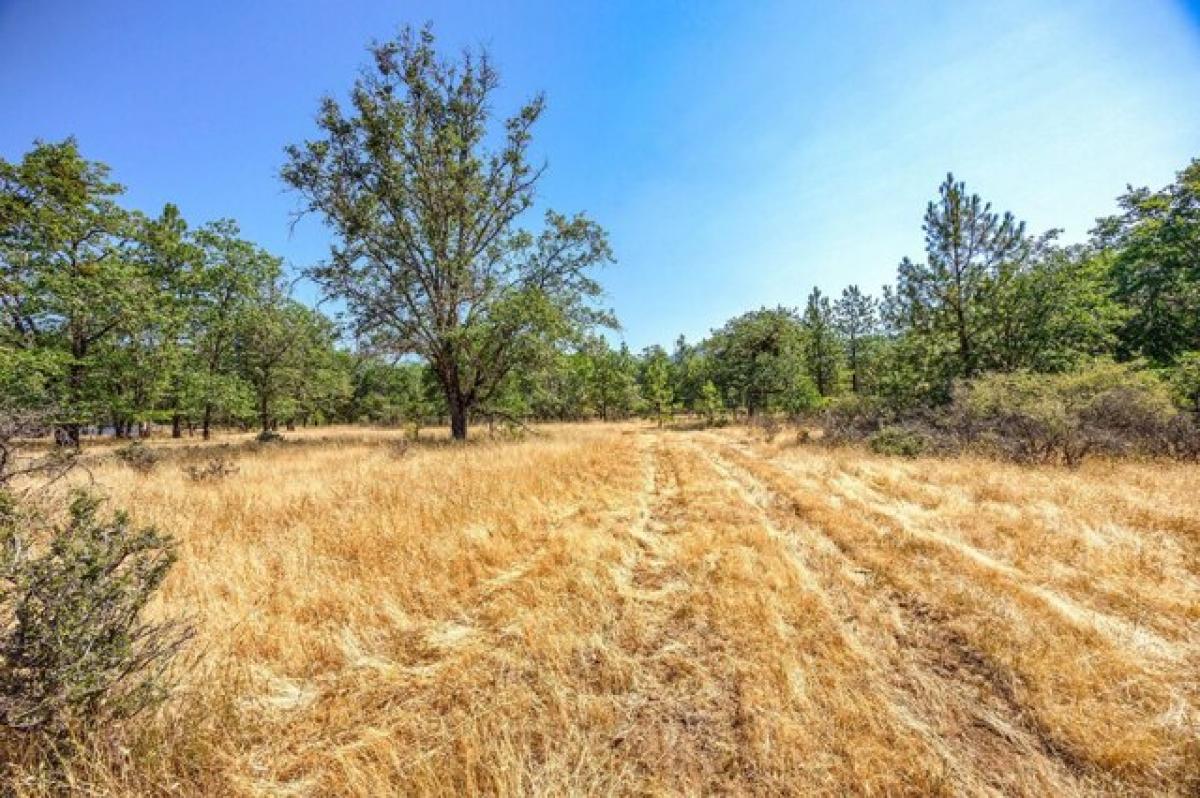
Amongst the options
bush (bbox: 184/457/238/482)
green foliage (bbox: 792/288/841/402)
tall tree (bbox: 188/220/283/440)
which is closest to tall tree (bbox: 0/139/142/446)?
tall tree (bbox: 188/220/283/440)

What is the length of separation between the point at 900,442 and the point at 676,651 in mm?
13874

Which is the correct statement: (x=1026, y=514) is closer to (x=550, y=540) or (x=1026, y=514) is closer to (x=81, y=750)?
(x=550, y=540)

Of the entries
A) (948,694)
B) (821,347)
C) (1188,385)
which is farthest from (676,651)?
(821,347)

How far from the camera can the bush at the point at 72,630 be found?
2.03 m

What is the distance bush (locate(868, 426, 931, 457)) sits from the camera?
13.0 meters

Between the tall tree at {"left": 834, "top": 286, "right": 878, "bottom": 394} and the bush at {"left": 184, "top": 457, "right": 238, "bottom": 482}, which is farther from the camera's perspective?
the tall tree at {"left": 834, "top": 286, "right": 878, "bottom": 394}

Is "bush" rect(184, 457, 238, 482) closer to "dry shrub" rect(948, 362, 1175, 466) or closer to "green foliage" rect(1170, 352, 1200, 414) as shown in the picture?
"dry shrub" rect(948, 362, 1175, 466)

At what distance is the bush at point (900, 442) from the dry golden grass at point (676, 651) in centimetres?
631

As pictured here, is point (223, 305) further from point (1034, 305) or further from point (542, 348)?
point (1034, 305)

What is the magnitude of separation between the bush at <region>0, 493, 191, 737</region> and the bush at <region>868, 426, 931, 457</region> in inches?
644

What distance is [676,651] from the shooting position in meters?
3.28

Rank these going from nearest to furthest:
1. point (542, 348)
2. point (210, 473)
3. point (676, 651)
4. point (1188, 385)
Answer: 1. point (676, 651)
2. point (210, 473)
3. point (1188, 385)
4. point (542, 348)

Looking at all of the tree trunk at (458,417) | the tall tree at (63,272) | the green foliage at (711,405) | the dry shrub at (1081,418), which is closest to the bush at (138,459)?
the tall tree at (63,272)

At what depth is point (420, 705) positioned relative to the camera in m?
2.69
